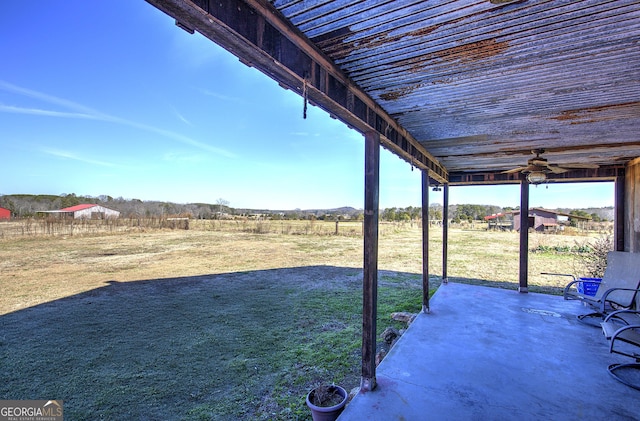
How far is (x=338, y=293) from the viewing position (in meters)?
6.33

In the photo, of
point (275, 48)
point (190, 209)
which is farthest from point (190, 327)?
point (190, 209)

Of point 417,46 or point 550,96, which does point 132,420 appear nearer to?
point 417,46

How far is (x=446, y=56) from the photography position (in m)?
1.66

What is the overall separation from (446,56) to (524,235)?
5.37 meters

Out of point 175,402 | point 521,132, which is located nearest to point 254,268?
point 175,402

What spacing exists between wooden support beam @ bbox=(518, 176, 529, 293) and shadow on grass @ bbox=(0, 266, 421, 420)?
6.76 feet

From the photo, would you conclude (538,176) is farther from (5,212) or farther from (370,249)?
(5,212)

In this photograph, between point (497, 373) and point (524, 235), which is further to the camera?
point (524, 235)

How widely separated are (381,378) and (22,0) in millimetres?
6745

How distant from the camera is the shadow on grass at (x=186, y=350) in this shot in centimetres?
262

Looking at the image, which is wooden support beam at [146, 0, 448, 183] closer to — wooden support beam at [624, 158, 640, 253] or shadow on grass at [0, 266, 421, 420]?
shadow on grass at [0, 266, 421, 420]

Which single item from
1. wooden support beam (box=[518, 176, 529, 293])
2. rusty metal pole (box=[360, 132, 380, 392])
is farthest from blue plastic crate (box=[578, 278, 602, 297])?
rusty metal pole (box=[360, 132, 380, 392])

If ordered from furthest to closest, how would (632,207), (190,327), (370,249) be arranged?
(632,207), (190,327), (370,249)

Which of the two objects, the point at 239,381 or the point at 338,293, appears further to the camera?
the point at 338,293
